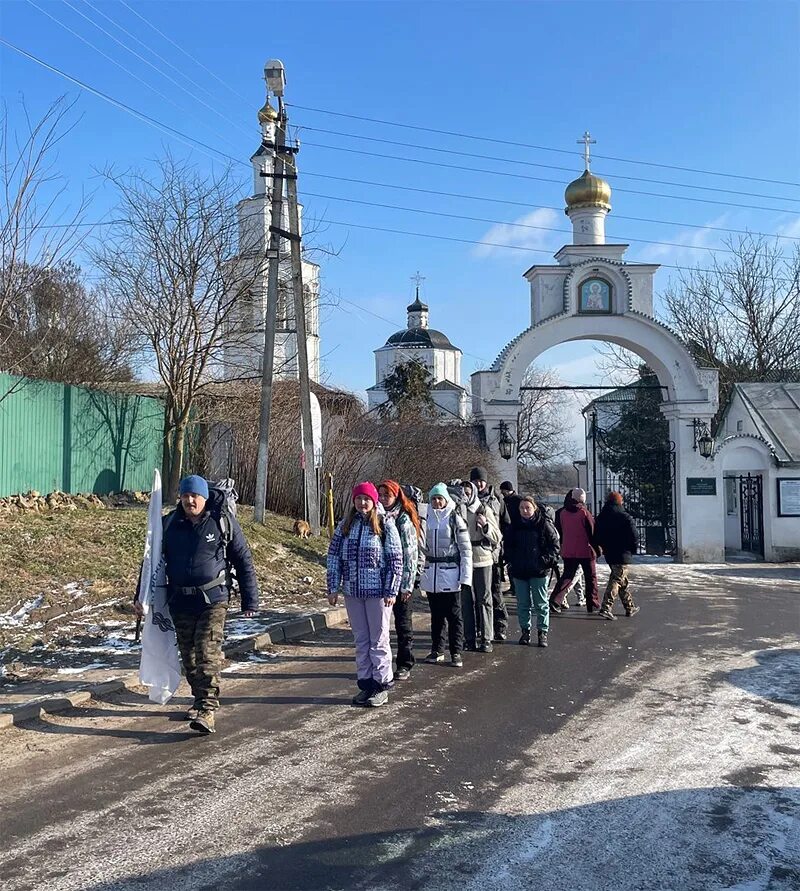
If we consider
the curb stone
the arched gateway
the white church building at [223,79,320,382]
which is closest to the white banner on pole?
the curb stone

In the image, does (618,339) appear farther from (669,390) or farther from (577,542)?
(577,542)

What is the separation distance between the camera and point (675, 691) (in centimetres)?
770

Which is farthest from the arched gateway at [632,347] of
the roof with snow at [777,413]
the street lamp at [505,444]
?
the roof with snow at [777,413]

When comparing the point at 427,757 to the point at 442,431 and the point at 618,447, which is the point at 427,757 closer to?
the point at 442,431

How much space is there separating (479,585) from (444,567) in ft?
3.05

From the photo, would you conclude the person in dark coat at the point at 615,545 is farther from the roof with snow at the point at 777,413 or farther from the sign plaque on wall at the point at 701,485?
the roof with snow at the point at 777,413

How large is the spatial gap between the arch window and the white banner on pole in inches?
648

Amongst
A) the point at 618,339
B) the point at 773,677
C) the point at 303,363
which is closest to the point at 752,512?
the point at 618,339

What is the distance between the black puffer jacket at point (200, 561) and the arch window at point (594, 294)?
16.3m

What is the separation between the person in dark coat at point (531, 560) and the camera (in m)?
9.88

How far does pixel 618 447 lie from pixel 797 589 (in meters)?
19.1

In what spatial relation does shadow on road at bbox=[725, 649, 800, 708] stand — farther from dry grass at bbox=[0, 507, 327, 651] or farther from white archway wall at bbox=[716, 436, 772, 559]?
white archway wall at bbox=[716, 436, 772, 559]

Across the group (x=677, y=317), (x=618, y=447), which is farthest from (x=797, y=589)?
(x=677, y=317)

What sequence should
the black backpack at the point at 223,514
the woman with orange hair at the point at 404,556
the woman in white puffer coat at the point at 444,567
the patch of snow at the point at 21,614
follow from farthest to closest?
1. the patch of snow at the point at 21,614
2. the woman in white puffer coat at the point at 444,567
3. the woman with orange hair at the point at 404,556
4. the black backpack at the point at 223,514
